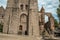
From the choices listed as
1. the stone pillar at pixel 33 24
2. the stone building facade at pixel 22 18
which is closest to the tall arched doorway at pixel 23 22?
the stone building facade at pixel 22 18

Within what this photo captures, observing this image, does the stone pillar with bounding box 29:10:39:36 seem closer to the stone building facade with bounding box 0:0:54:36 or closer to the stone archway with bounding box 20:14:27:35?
the stone building facade with bounding box 0:0:54:36

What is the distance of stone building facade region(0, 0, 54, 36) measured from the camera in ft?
80.2

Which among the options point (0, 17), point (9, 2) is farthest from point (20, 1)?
point (0, 17)

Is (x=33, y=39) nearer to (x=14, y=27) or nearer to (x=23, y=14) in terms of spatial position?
(x=14, y=27)

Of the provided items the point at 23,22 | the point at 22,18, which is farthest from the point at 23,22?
the point at 22,18

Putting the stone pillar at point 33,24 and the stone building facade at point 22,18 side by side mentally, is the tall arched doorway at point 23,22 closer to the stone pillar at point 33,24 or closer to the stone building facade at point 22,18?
the stone building facade at point 22,18

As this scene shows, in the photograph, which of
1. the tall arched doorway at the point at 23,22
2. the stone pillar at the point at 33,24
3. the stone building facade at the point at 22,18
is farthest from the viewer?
the tall arched doorway at the point at 23,22

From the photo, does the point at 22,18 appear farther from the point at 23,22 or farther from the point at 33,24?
the point at 33,24

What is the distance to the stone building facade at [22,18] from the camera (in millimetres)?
24453

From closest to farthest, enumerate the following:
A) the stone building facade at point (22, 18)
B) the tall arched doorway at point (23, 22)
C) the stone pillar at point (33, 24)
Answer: the stone pillar at point (33, 24), the stone building facade at point (22, 18), the tall arched doorway at point (23, 22)

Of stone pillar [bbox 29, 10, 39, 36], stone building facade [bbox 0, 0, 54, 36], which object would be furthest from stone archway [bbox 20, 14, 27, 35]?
stone pillar [bbox 29, 10, 39, 36]

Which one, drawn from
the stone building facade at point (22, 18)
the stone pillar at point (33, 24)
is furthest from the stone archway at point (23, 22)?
the stone pillar at point (33, 24)

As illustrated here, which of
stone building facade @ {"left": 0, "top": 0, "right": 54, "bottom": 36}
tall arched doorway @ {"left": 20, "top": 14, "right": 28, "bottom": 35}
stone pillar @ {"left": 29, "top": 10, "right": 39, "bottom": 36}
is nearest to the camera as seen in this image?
stone pillar @ {"left": 29, "top": 10, "right": 39, "bottom": 36}

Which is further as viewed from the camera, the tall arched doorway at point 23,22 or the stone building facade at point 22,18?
Result: the tall arched doorway at point 23,22
